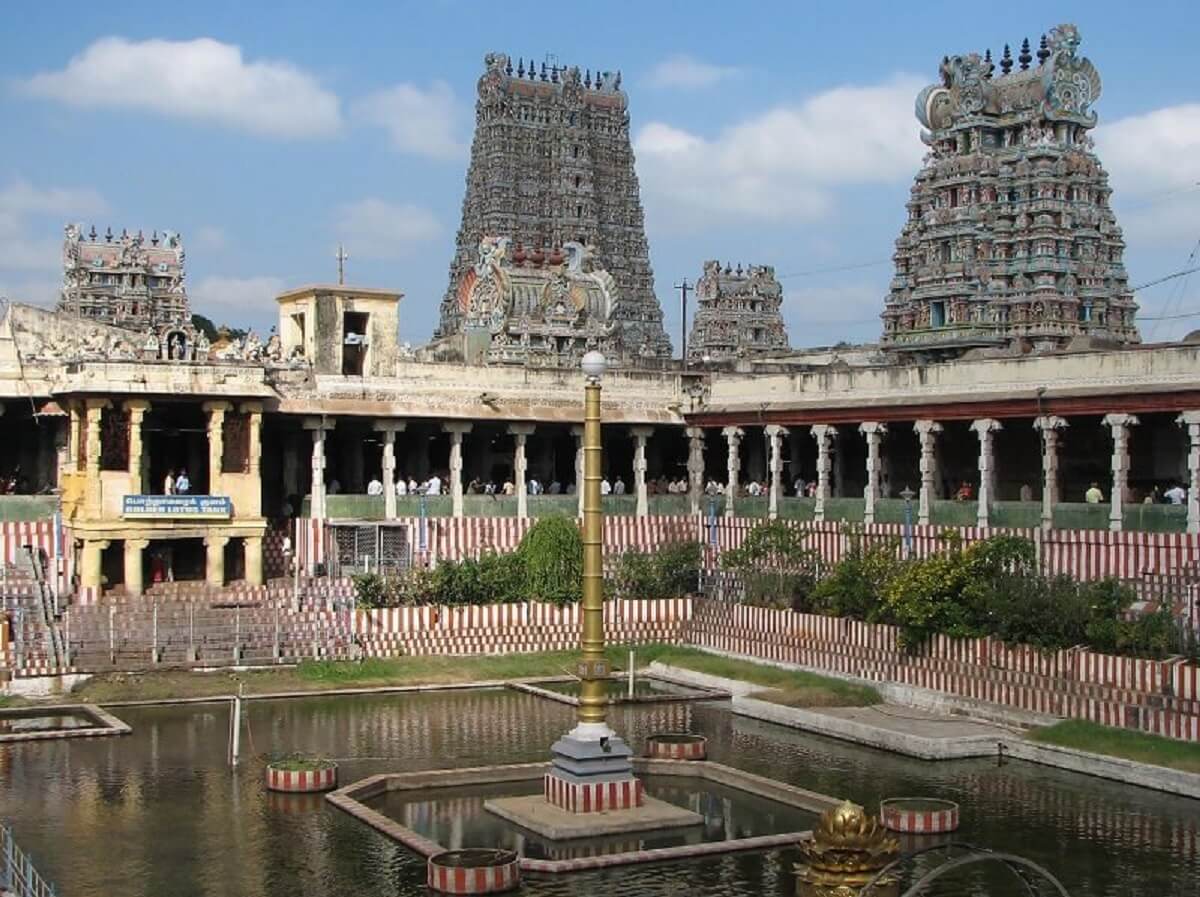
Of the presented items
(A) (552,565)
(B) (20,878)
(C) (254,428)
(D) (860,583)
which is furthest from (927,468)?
(B) (20,878)

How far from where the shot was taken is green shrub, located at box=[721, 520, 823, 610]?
42000mm

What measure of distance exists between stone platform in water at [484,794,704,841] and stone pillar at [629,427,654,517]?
23.2 meters

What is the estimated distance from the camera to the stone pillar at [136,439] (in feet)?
140

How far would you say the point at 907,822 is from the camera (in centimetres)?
2561

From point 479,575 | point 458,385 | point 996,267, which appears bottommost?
point 479,575

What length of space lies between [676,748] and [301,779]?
265 inches

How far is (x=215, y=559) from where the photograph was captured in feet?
143

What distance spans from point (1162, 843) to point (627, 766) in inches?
313

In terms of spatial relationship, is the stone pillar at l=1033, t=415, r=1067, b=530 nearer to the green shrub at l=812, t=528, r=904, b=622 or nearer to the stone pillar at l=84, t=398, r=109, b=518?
the green shrub at l=812, t=528, r=904, b=622

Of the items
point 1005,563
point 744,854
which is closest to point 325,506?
point 1005,563

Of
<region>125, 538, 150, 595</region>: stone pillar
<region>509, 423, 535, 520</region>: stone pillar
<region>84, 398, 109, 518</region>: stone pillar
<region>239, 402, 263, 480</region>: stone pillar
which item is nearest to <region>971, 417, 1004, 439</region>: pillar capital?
<region>509, 423, 535, 520</region>: stone pillar

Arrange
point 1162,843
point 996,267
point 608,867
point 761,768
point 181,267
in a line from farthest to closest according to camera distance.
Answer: point 181,267 → point 996,267 → point 761,768 → point 1162,843 → point 608,867

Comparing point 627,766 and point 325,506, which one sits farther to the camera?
point 325,506

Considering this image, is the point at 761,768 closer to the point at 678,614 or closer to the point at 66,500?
the point at 678,614
